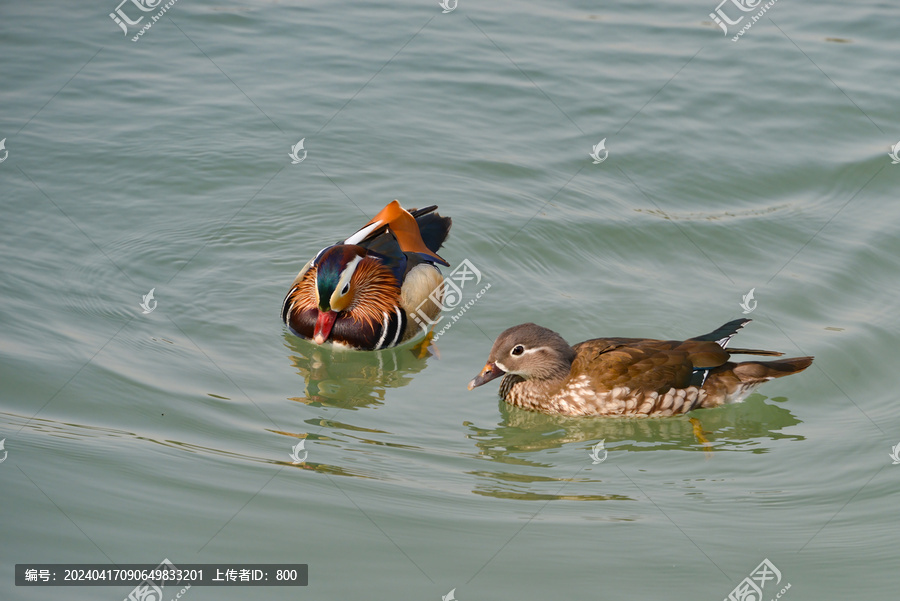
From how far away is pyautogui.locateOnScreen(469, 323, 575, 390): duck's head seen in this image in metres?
7.87

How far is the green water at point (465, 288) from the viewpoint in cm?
598

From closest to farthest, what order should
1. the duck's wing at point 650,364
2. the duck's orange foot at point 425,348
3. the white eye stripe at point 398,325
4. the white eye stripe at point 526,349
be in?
the duck's wing at point 650,364 → the white eye stripe at point 526,349 → the duck's orange foot at point 425,348 → the white eye stripe at point 398,325

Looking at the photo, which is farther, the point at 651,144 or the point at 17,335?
the point at 651,144

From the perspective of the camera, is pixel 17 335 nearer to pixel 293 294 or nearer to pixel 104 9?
pixel 293 294

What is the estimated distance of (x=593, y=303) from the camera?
9.43 meters

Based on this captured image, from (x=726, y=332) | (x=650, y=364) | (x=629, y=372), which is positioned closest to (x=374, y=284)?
(x=629, y=372)

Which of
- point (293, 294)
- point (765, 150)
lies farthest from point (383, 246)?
point (765, 150)

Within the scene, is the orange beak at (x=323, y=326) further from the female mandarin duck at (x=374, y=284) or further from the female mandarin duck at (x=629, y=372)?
the female mandarin duck at (x=629, y=372)

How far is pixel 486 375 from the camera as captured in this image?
7.82 metres

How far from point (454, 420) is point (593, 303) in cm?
236

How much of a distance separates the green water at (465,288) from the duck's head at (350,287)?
14.8 inches

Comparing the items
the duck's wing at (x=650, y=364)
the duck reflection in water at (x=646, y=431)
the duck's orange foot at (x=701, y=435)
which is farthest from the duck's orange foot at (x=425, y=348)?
the duck's orange foot at (x=701, y=435)

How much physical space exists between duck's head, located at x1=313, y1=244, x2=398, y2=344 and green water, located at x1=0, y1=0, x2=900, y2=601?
375mm

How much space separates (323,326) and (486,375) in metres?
1.79
